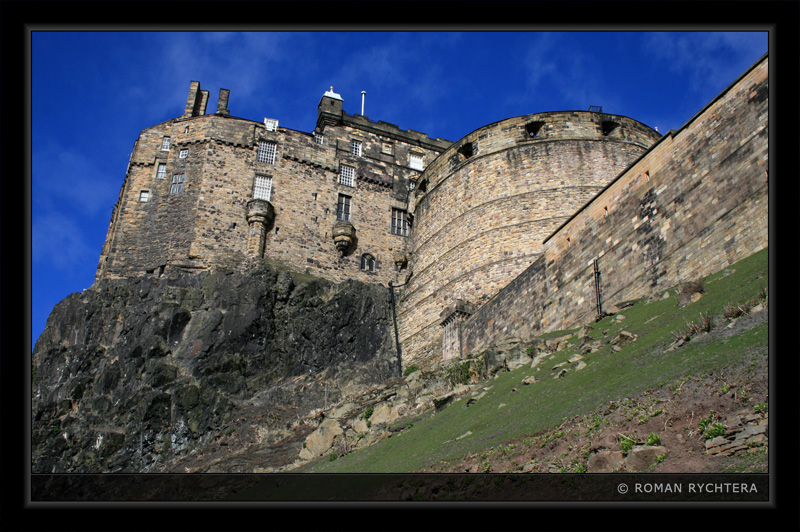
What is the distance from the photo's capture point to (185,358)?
25.1 m

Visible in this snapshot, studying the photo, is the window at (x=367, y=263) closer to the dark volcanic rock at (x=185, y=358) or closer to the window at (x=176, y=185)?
the dark volcanic rock at (x=185, y=358)

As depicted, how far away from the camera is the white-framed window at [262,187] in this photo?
3300 centimetres

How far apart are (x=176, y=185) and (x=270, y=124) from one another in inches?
231

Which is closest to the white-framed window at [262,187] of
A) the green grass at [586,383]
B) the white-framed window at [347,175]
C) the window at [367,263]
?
the white-framed window at [347,175]

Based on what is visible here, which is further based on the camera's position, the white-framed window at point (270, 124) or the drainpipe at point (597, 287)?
the white-framed window at point (270, 124)

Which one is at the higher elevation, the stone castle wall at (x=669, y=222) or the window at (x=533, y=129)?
the window at (x=533, y=129)

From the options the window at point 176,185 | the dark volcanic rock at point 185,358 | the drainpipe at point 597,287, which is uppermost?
the window at point 176,185

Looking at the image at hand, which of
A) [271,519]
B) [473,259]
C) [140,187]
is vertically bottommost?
[271,519]

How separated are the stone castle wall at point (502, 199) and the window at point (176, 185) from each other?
11.6 m

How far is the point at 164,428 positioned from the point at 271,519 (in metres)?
19.1

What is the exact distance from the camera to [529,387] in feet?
44.2
